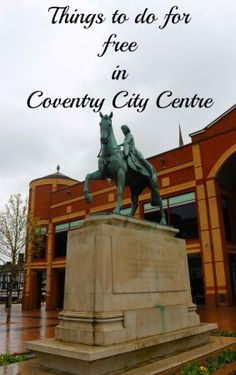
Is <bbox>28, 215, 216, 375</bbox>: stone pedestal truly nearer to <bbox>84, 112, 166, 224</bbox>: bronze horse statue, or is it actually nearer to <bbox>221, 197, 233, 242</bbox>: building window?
<bbox>84, 112, 166, 224</bbox>: bronze horse statue

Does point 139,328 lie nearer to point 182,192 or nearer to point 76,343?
point 76,343

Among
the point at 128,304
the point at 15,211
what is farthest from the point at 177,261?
the point at 15,211

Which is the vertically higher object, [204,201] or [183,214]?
[204,201]

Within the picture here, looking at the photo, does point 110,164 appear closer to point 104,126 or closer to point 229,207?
point 104,126

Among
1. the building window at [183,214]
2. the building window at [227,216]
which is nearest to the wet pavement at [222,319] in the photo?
the building window at [183,214]

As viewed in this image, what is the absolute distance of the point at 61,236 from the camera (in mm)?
32312

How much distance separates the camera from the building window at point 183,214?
23.1 m

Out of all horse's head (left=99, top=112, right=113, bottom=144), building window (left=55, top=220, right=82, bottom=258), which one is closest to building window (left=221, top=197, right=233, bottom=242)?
building window (left=55, top=220, right=82, bottom=258)

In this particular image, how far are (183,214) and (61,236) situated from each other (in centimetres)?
1367

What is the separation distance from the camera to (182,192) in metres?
23.6

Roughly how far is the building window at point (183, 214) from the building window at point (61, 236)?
10.2 metres

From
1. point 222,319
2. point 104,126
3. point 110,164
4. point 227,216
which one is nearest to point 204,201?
point 227,216

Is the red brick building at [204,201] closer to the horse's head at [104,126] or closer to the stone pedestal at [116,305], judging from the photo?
the stone pedestal at [116,305]

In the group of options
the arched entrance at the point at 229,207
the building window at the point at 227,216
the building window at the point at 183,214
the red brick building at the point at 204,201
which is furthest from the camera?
the building window at the point at 227,216
